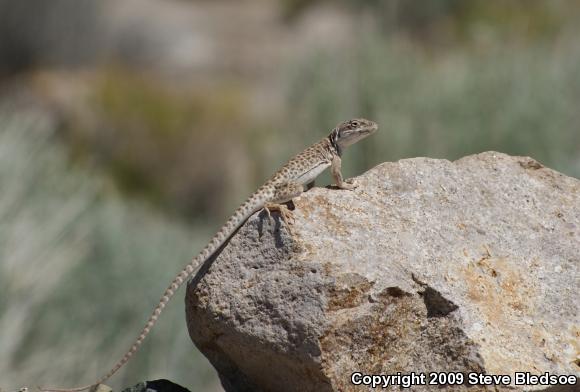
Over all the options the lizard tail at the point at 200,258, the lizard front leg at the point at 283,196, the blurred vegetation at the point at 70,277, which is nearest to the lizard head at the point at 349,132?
the lizard front leg at the point at 283,196

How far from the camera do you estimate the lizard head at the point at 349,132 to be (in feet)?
24.6

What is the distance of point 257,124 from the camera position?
1031 inches

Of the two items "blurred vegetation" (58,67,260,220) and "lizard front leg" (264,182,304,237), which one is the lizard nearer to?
"lizard front leg" (264,182,304,237)

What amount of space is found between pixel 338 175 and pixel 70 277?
33.7 ft

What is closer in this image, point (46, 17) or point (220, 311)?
point (220, 311)

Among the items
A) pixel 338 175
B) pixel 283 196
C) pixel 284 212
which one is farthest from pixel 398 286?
pixel 338 175

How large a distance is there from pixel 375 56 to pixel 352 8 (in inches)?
846

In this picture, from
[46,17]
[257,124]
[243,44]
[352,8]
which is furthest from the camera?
[243,44]

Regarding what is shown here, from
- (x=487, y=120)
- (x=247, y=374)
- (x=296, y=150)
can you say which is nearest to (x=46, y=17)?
(x=296, y=150)

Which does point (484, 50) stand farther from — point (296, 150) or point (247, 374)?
point (247, 374)

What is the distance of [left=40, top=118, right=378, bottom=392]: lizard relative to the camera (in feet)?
19.7

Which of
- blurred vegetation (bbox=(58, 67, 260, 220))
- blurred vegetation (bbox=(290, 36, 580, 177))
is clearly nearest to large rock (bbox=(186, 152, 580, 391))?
blurred vegetation (bbox=(290, 36, 580, 177))

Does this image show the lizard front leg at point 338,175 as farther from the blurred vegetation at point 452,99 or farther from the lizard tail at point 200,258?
the blurred vegetation at point 452,99

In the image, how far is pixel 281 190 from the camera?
633cm
